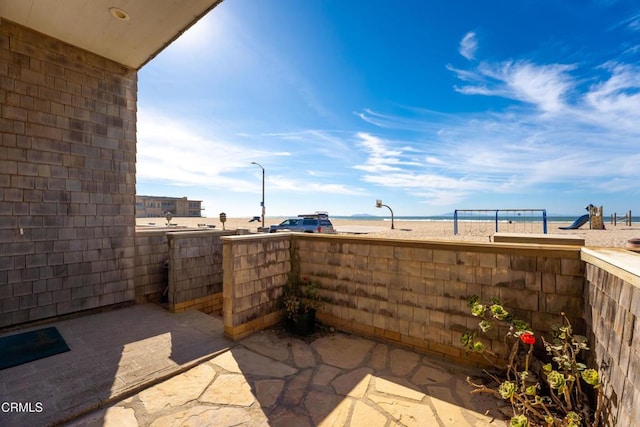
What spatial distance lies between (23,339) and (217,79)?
7.60 m

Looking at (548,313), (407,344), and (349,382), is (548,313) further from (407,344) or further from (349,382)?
(349,382)

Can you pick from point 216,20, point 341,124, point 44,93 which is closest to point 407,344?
point 216,20

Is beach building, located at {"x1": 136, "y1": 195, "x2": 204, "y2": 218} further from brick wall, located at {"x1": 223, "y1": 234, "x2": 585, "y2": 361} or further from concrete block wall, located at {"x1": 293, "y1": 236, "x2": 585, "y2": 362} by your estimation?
concrete block wall, located at {"x1": 293, "y1": 236, "x2": 585, "y2": 362}

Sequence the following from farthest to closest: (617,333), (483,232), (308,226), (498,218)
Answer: (498,218) → (308,226) → (483,232) → (617,333)

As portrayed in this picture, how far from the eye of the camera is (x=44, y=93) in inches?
186

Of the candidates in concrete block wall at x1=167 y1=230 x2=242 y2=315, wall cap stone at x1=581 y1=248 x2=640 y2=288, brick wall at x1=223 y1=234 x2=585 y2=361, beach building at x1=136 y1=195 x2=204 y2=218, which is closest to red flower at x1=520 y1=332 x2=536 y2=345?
brick wall at x1=223 y1=234 x2=585 y2=361

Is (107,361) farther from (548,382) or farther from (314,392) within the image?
(548,382)

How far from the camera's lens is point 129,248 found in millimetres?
5742

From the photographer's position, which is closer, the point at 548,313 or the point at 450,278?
the point at 548,313

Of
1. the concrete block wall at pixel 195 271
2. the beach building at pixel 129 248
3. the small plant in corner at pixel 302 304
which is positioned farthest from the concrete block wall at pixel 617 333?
the concrete block wall at pixel 195 271

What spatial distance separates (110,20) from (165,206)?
52050mm

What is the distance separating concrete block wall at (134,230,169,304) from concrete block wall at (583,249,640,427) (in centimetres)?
742

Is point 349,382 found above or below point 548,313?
below

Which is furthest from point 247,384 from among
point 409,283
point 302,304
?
point 409,283
